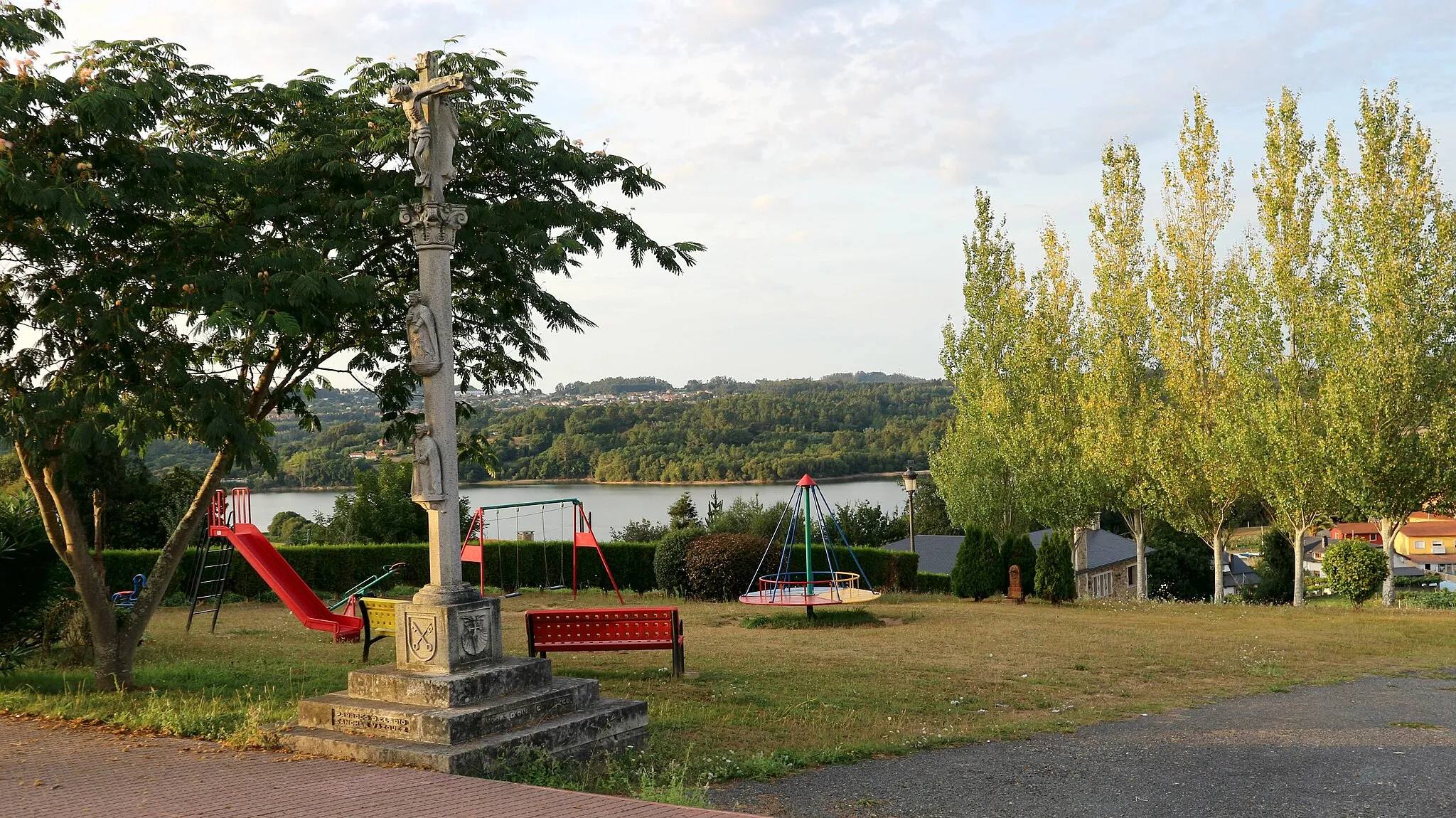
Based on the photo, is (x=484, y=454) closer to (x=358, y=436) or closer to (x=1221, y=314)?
(x=358, y=436)

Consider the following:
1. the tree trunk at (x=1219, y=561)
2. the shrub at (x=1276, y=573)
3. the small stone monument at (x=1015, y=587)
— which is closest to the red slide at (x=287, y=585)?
the small stone monument at (x=1015, y=587)

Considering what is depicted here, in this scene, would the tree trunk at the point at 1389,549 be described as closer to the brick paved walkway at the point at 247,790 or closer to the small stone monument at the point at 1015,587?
the small stone monument at the point at 1015,587

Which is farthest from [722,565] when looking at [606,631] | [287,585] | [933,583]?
[606,631]

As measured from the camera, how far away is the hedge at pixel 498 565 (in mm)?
21766

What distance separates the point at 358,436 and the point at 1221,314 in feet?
66.5

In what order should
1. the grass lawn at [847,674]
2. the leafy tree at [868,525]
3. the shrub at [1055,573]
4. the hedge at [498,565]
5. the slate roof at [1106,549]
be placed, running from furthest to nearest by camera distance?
the leafy tree at [868,525] → the slate roof at [1106,549] → the hedge at [498,565] → the shrub at [1055,573] → the grass lawn at [847,674]

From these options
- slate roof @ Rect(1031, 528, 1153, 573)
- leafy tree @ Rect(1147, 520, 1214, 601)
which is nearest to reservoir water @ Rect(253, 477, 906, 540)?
slate roof @ Rect(1031, 528, 1153, 573)

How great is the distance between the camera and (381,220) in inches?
329

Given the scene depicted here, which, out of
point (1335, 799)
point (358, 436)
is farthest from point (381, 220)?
point (358, 436)

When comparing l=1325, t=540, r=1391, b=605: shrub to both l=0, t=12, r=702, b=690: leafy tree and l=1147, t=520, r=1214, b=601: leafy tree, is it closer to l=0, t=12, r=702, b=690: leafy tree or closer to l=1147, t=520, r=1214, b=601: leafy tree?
l=0, t=12, r=702, b=690: leafy tree

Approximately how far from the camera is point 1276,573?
3534 centimetres

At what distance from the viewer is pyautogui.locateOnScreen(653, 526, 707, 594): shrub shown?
22.7 metres

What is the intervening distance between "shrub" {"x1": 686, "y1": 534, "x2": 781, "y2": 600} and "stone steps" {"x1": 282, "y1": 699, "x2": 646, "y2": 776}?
1462 centimetres

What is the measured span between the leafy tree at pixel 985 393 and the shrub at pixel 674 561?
10.6m
